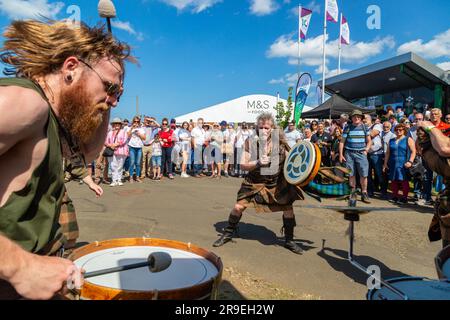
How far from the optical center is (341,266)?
12.8 feet

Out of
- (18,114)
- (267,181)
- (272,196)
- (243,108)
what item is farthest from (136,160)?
(243,108)

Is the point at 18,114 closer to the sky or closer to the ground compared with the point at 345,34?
closer to the ground

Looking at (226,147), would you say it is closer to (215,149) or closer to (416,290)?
(215,149)

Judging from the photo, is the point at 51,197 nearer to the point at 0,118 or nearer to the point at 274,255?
the point at 0,118

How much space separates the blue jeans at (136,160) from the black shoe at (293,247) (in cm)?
639

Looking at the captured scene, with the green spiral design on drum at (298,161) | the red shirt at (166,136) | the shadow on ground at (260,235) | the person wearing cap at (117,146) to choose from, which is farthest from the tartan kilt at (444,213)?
the red shirt at (166,136)

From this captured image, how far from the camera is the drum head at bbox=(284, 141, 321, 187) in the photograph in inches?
136

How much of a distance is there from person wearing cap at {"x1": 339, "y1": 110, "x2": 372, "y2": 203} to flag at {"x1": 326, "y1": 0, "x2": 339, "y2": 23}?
15329 millimetres

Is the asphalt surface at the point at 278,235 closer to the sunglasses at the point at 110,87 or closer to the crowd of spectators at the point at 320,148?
Result: the crowd of spectators at the point at 320,148

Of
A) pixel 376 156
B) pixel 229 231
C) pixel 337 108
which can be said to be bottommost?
pixel 229 231

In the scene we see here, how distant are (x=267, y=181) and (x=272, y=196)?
Answer: 0.21 metres

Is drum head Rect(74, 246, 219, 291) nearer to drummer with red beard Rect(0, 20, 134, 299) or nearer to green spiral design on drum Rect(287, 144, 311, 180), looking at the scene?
drummer with red beard Rect(0, 20, 134, 299)

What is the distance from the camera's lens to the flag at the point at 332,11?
20219mm

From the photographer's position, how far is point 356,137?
7398 mm
